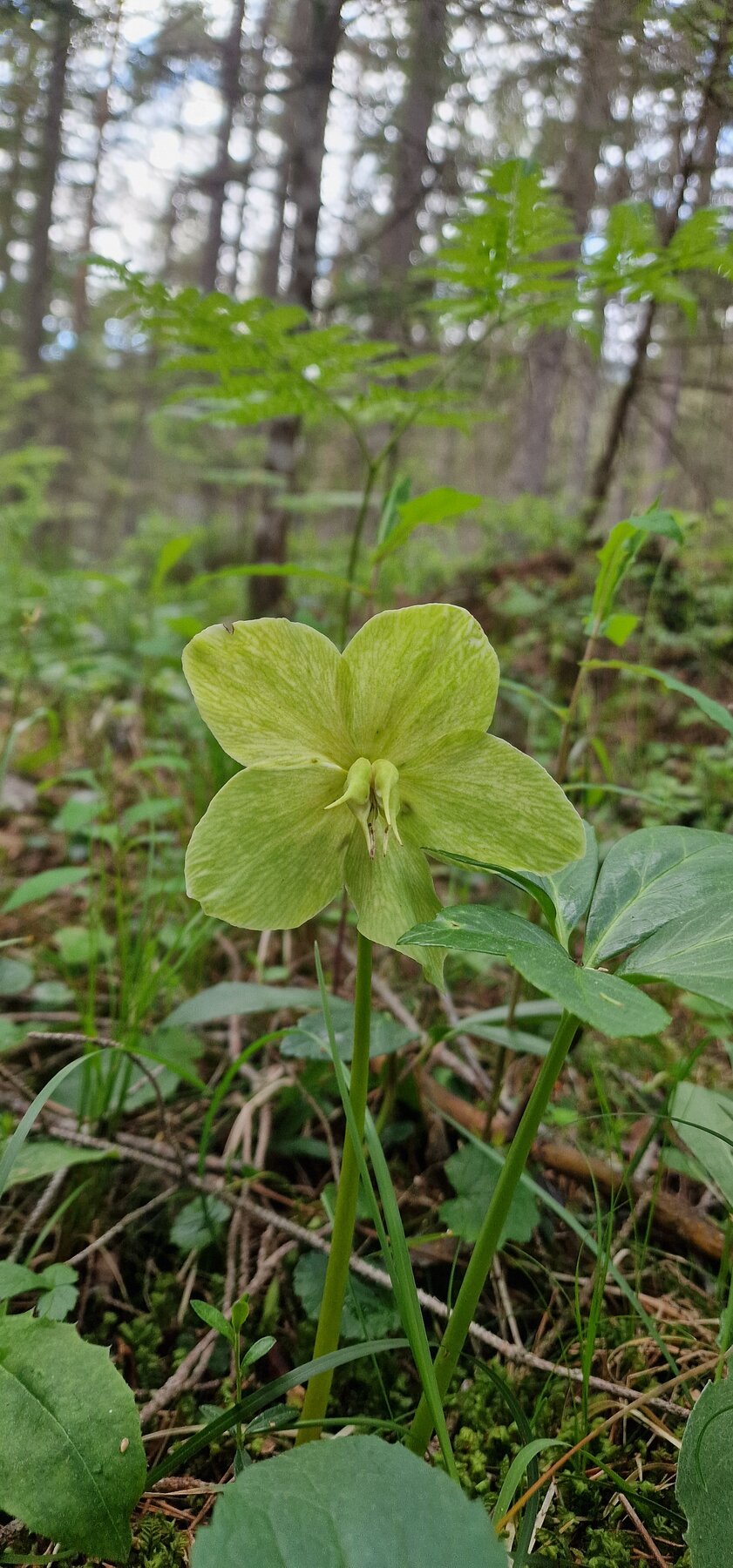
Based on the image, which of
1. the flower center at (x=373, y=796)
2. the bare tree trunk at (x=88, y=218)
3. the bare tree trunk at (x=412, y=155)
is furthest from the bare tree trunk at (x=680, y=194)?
the bare tree trunk at (x=88, y=218)

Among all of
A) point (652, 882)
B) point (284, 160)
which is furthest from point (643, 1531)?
point (284, 160)

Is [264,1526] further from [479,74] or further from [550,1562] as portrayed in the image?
[479,74]

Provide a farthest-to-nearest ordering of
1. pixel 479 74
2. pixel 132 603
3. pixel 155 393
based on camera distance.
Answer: pixel 155 393 < pixel 132 603 < pixel 479 74

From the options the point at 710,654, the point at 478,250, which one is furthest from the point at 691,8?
the point at 710,654

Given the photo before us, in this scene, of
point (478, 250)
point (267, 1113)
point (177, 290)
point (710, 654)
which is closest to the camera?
point (267, 1113)

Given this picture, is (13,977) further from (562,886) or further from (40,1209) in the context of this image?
(562,886)

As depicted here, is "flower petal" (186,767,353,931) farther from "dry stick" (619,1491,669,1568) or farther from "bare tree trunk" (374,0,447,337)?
"bare tree trunk" (374,0,447,337)

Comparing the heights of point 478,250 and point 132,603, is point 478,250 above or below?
above
